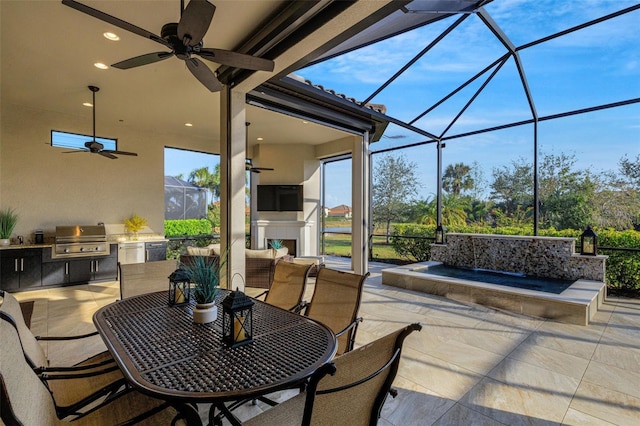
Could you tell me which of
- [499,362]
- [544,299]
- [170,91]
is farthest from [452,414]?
[170,91]

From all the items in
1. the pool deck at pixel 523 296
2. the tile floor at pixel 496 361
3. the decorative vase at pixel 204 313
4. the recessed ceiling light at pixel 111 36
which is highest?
the recessed ceiling light at pixel 111 36

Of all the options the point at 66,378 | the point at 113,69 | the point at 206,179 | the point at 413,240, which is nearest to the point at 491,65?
the point at 413,240

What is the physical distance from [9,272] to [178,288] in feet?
16.9

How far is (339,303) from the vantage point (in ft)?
8.16

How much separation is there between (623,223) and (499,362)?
15.9 ft

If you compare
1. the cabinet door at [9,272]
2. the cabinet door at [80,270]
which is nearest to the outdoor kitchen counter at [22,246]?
the cabinet door at [9,272]

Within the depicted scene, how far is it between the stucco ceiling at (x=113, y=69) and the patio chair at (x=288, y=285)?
237cm

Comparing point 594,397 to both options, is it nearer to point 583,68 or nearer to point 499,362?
point 499,362

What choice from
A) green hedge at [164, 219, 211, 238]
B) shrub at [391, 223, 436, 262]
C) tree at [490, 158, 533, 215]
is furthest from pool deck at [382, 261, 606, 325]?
green hedge at [164, 219, 211, 238]

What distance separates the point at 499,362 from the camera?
9.36 feet

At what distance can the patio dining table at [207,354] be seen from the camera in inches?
46.7

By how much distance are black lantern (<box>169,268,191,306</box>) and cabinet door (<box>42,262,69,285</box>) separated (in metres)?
4.98

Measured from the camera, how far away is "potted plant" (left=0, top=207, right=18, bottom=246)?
5.36m

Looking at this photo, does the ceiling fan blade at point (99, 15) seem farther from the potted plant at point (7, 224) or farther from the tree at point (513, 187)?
the tree at point (513, 187)
